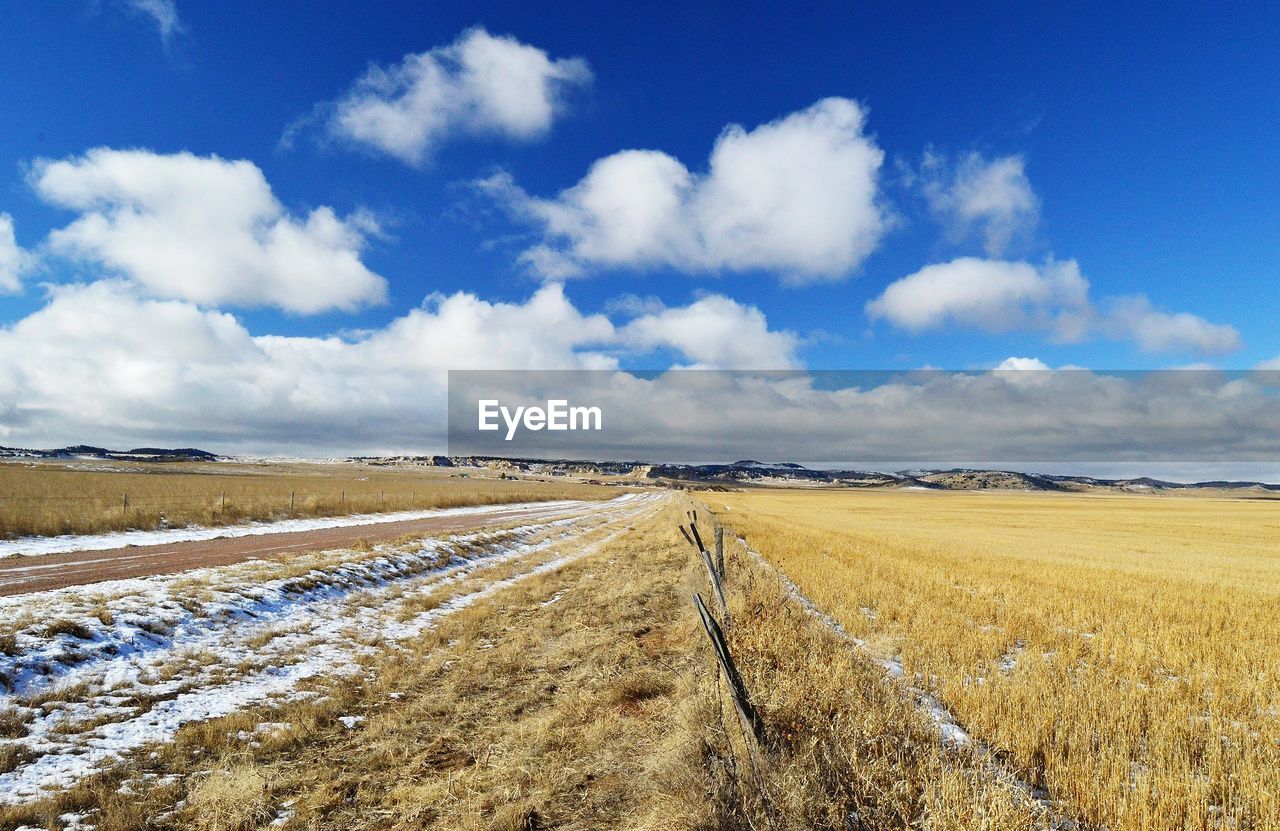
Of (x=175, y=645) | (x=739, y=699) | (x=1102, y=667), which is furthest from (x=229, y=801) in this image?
(x=1102, y=667)

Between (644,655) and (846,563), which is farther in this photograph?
(846,563)

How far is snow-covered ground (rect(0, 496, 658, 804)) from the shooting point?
295 inches

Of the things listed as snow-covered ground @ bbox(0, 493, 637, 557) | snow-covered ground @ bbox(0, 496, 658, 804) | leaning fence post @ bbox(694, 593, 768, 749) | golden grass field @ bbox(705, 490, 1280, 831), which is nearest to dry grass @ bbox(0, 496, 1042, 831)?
leaning fence post @ bbox(694, 593, 768, 749)

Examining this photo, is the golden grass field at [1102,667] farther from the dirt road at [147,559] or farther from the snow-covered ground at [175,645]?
the dirt road at [147,559]

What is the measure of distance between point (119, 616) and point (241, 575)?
15.4 feet

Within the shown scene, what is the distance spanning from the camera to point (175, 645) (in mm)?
10867

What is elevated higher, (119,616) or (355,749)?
(119,616)

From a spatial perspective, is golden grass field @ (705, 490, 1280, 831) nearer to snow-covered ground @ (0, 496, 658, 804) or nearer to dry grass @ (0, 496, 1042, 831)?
dry grass @ (0, 496, 1042, 831)

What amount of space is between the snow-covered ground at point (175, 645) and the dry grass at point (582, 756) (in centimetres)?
75

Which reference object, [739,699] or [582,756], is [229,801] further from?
[739,699]

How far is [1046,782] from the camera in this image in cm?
565

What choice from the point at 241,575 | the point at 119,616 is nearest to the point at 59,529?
the point at 241,575

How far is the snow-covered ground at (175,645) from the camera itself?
7492 mm

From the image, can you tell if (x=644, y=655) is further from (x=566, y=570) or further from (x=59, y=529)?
(x=59, y=529)
